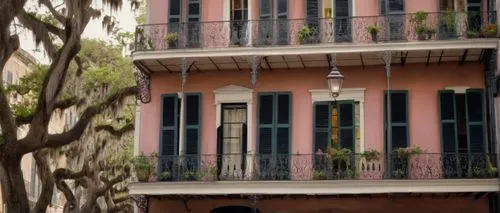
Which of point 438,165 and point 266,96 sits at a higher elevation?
point 266,96

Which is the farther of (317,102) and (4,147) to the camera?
(317,102)

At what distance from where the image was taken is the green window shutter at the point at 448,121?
82.3 ft

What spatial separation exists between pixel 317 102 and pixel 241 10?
11.8ft

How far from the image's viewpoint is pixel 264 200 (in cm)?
2584

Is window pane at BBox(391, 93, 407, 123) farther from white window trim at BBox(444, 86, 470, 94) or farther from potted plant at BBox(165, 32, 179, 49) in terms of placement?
potted plant at BBox(165, 32, 179, 49)

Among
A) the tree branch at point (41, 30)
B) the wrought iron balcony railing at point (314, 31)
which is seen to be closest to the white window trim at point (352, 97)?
the wrought iron balcony railing at point (314, 31)

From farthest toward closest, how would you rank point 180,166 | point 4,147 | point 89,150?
1. point 89,150
2. point 180,166
3. point 4,147

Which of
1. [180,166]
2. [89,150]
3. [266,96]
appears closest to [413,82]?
[266,96]

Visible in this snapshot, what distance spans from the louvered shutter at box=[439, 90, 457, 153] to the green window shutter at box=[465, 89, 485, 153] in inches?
14.9

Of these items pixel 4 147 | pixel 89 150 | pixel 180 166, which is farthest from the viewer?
pixel 89 150

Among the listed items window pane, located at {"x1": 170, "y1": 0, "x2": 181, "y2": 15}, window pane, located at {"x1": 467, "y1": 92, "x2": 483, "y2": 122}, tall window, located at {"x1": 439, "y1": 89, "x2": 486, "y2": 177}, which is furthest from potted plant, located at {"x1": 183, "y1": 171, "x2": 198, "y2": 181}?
window pane, located at {"x1": 467, "y1": 92, "x2": 483, "y2": 122}

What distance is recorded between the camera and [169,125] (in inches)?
1045

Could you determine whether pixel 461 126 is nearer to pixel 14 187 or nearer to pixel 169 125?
pixel 169 125

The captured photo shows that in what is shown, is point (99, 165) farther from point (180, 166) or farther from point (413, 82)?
point (413, 82)
